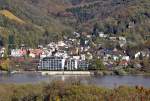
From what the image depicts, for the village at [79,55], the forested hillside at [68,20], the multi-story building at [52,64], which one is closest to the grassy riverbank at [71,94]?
the village at [79,55]

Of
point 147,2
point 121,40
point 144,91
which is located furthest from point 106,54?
point 144,91

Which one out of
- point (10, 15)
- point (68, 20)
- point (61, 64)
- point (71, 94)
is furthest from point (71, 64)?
point (68, 20)

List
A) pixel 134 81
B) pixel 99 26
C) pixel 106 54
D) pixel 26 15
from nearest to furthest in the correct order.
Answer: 1. pixel 134 81
2. pixel 106 54
3. pixel 99 26
4. pixel 26 15

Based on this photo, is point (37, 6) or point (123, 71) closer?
point (123, 71)

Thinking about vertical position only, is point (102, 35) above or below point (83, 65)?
above

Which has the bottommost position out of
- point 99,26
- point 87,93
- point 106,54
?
point 87,93

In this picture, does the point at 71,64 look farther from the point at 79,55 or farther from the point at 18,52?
the point at 18,52

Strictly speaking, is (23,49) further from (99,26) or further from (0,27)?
(99,26)
